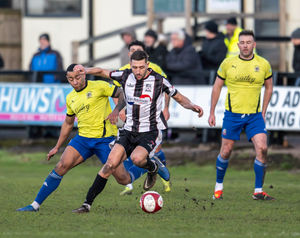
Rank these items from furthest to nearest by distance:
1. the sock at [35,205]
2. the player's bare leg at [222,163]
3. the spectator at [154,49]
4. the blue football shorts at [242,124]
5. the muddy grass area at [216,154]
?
the spectator at [154,49]
the muddy grass area at [216,154]
the player's bare leg at [222,163]
the blue football shorts at [242,124]
the sock at [35,205]

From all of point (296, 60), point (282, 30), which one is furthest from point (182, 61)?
point (282, 30)

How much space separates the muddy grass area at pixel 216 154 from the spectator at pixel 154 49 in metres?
1.68

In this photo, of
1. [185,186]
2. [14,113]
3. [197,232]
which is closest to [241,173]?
[185,186]

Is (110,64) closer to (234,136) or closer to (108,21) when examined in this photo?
(108,21)

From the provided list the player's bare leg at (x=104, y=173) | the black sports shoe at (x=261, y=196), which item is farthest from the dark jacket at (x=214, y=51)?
the player's bare leg at (x=104, y=173)

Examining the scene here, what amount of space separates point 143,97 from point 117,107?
17.6 inches

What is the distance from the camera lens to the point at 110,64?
2239 centimetres

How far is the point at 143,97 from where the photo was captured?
10477mm

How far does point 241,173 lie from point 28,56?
9.41 m

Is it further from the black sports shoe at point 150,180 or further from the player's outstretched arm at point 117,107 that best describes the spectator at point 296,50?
the player's outstretched arm at point 117,107

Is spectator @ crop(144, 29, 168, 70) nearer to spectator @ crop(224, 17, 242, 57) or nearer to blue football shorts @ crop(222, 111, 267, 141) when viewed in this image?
spectator @ crop(224, 17, 242, 57)

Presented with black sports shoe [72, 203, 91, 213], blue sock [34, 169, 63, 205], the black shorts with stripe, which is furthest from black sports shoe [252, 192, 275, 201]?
blue sock [34, 169, 63, 205]

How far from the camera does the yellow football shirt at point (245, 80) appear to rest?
38.3 ft

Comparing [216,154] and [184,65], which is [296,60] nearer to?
[184,65]
